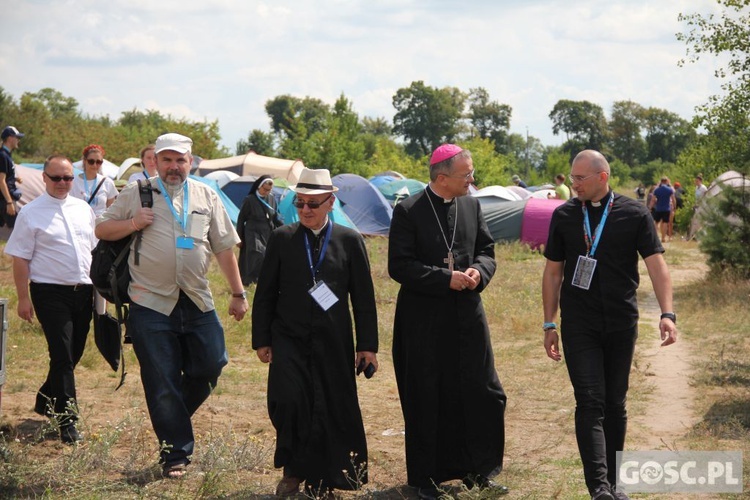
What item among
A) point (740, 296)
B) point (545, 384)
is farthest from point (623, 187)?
point (545, 384)

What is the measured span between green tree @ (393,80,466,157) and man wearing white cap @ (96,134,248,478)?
95736 mm

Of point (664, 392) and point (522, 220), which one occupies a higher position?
point (522, 220)

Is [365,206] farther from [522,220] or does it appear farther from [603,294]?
[603,294]

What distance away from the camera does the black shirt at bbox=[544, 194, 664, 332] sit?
17.3 feet

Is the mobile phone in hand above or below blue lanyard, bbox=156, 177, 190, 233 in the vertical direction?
below

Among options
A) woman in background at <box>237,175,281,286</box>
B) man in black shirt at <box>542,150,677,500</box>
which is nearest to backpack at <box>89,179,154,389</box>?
man in black shirt at <box>542,150,677,500</box>

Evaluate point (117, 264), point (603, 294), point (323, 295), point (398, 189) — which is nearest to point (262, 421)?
point (117, 264)

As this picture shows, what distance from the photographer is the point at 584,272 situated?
532cm

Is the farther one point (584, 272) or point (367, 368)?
point (367, 368)

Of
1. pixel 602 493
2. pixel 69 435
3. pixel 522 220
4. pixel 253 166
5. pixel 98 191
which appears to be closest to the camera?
pixel 602 493

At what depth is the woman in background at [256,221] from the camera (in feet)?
44.7

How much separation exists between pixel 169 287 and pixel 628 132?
101799mm

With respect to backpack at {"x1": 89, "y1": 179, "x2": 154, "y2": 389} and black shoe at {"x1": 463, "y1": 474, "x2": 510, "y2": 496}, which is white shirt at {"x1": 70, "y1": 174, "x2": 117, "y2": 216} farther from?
black shoe at {"x1": 463, "y1": 474, "x2": 510, "y2": 496}

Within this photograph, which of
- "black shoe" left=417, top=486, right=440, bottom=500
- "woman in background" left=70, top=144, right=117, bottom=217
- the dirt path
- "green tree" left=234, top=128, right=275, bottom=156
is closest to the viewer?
"black shoe" left=417, top=486, right=440, bottom=500
